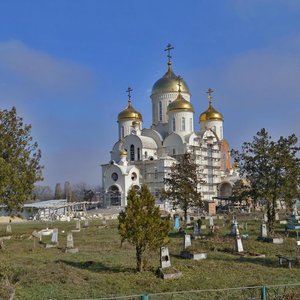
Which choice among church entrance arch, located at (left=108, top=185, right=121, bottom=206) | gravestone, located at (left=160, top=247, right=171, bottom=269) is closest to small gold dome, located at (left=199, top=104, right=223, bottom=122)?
church entrance arch, located at (left=108, top=185, right=121, bottom=206)

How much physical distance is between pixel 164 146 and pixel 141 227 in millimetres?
59864

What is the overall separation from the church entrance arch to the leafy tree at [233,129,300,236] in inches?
1724

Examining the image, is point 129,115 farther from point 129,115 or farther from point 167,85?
point 167,85

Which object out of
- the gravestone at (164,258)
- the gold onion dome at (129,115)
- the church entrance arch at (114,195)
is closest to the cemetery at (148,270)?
the gravestone at (164,258)

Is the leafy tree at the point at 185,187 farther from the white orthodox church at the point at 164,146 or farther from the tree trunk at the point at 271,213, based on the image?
the white orthodox church at the point at 164,146

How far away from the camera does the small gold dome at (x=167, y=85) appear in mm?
78312

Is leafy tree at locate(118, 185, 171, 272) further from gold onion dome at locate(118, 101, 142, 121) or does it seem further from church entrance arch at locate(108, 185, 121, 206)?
gold onion dome at locate(118, 101, 142, 121)

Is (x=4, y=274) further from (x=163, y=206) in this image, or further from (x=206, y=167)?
(x=206, y=167)

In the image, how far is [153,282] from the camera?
13.8 metres

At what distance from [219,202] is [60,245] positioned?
178 ft

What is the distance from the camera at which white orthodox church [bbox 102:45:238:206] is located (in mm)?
69625

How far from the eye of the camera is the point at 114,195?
68.9 metres

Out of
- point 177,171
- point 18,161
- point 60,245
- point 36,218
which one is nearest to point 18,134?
point 18,161

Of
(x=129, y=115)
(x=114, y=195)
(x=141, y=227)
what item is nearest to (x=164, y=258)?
(x=141, y=227)
